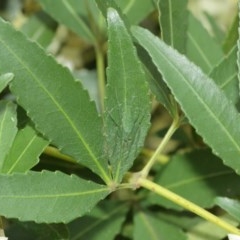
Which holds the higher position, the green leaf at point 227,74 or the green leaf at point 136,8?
the green leaf at point 136,8

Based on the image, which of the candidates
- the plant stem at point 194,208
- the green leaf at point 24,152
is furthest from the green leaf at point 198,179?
the green leaf at point 24,152

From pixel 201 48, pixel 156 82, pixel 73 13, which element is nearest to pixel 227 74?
pixel 156 82

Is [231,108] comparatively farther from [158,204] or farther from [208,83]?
[158,204]

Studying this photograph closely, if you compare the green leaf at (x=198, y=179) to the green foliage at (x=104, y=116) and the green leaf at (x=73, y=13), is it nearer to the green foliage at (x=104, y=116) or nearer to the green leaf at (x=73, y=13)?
the green foliage at (x=104, y=116)

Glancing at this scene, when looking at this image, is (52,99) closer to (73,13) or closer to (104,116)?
(104,116)

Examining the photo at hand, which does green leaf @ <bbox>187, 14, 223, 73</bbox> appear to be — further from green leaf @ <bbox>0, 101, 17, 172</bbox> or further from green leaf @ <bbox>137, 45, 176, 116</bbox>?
green leaf @ <bbox>0, 101, 17, 172</bbox>
